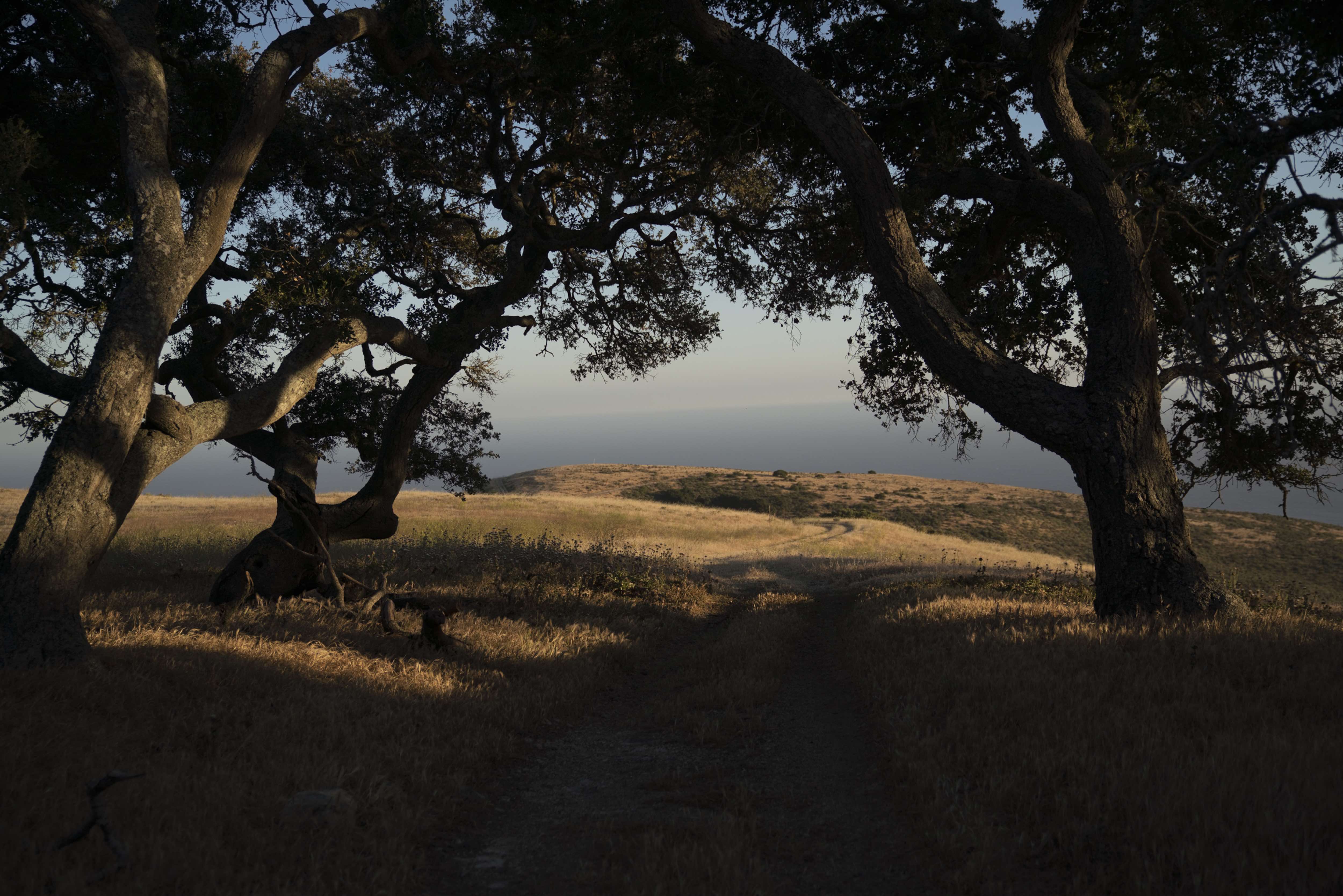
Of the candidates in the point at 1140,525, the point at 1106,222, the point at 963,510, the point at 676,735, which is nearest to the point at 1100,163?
the point at 1106,222

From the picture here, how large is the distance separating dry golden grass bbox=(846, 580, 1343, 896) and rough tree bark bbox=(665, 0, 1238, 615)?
1182 mm

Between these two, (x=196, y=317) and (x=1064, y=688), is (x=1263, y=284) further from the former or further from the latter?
(x=196, y=317)

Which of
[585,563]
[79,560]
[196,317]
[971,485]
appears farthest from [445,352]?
[971,485]

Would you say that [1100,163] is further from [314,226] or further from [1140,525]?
[314,226]

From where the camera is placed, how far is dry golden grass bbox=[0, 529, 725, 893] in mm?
4359

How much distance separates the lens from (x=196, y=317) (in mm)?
12648

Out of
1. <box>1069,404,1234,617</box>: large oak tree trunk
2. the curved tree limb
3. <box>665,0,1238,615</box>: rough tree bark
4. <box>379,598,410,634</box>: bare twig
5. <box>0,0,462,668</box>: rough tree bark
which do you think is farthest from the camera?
the curved tree limb

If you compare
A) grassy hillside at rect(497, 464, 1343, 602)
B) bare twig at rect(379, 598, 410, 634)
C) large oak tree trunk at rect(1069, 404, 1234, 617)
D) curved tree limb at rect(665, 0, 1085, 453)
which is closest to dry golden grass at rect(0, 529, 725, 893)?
bare twig at rect(379, 598, 410, 634)

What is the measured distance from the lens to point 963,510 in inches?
2227

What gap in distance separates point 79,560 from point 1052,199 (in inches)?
535

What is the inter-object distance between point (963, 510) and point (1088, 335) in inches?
1917

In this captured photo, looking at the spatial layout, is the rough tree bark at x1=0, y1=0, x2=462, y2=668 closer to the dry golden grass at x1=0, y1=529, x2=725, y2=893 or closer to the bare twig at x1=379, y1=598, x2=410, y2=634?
the dry golden grass at x1=0, y1=529, x2=725, y2=893

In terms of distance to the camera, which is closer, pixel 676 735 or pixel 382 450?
pixel 676 735

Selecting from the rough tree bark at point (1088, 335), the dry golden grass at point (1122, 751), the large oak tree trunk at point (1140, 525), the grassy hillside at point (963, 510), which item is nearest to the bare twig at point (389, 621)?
the dry golden grass at point (1122, 751)
